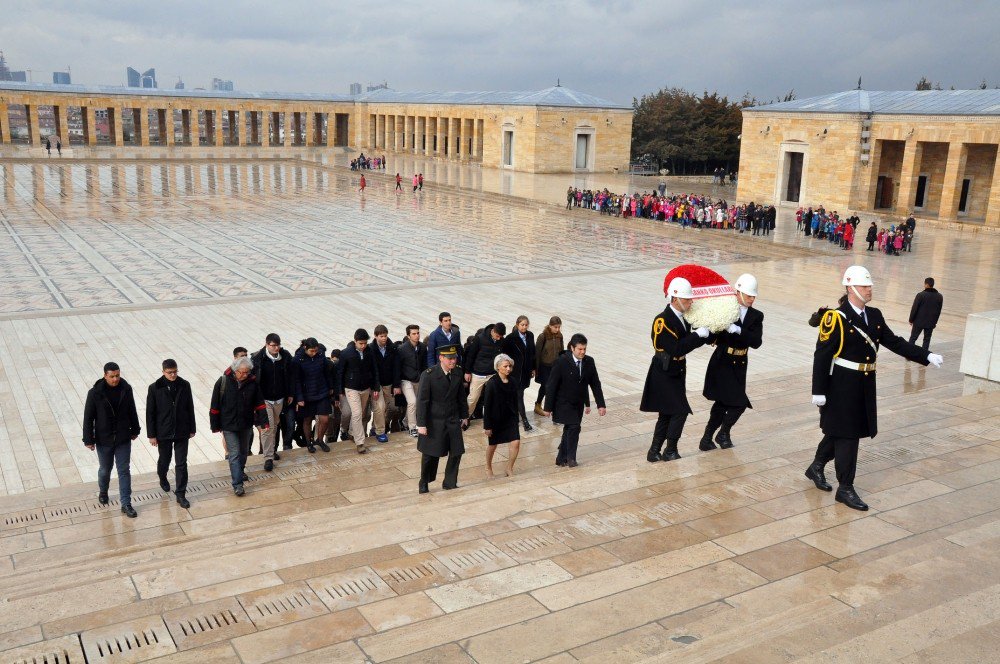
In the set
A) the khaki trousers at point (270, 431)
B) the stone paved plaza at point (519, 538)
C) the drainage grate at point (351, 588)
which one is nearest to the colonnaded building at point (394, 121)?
the stone paved plaza at point (519, 538)

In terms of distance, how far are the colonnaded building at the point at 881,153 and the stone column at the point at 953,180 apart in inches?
1.2

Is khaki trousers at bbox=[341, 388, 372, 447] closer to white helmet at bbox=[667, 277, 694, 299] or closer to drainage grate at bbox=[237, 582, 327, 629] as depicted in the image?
white helmet at bbox=[667, 277, 694, 299]

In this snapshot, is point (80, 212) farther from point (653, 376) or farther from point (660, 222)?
point (653, 376)

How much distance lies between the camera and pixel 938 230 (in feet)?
86.0

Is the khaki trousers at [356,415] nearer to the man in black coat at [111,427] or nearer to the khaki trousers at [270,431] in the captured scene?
the khaki trousers at [270,431]

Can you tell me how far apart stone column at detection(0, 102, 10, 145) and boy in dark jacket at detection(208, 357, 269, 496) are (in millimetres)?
52628

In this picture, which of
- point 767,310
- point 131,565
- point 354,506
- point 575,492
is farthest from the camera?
point 767,310

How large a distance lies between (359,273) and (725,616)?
14.7m

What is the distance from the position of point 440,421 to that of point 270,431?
5.73 ft

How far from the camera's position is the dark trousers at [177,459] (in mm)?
5941

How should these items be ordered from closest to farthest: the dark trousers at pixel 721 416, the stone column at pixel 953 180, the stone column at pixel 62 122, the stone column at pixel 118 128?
the dark trousers at pixel 721 416, the stone column at pixel 953 180, the stone column at pixel 62 122, the stone column at pixel 118 128

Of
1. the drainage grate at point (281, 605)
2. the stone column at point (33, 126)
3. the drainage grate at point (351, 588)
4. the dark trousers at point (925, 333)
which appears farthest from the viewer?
the stone column at point (33, 126)

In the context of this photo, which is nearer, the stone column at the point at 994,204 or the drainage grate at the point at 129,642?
the drainage grate at the point at 129,642

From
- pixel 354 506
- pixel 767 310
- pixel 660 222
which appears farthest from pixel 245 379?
pixel 660 222
